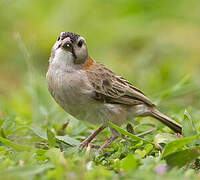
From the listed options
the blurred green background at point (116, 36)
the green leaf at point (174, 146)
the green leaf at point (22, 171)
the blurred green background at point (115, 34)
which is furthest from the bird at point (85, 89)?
the blurred green background at point (115, 34)

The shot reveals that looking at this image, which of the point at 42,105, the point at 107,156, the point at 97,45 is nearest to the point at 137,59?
the point at 97,45

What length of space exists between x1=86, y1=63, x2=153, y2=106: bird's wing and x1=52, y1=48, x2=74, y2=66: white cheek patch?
0.29 m

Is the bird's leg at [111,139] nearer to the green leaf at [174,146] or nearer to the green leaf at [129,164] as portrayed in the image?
the green leaf at [174,146]

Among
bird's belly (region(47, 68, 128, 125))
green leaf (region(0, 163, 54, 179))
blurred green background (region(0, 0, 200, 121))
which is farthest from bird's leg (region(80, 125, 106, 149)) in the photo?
blurred green background (region(0, 0, 200, 121))

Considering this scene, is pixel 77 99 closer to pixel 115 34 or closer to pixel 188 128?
pixel 188 128

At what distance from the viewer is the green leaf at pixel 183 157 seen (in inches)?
→ 181

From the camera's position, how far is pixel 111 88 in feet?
21.0

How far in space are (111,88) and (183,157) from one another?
1.99 m

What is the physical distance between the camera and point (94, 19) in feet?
42.1

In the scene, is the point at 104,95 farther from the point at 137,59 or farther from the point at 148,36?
the point at 148,36

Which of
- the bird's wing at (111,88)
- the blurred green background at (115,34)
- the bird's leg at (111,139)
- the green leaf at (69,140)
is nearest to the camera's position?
the green leaf at (69,140)

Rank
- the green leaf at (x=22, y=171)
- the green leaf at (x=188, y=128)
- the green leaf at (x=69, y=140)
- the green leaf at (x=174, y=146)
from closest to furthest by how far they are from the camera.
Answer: the green leaf at (x=22, y=171), the green leaf at (x=174, y=146), the green leaf at (x=188, y=128), the green leaf at (x=69, y=140)

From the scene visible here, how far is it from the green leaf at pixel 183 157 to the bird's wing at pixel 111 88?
1686 mm

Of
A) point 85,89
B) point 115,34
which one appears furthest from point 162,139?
point 115,34
